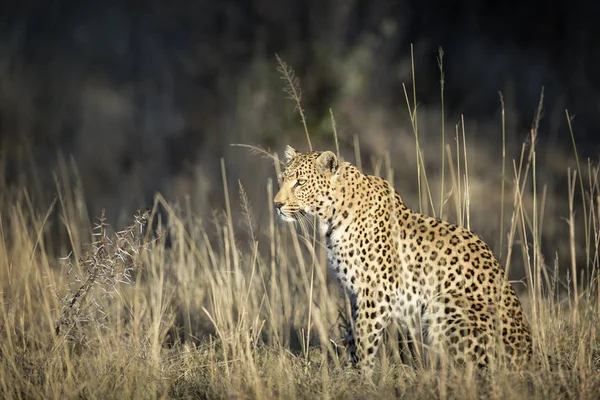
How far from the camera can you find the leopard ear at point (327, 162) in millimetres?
6520

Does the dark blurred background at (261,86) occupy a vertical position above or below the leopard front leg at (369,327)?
above

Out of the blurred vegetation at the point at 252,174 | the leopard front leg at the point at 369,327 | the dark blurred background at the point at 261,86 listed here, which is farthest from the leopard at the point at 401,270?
the dark blurred background at the point at 261,86

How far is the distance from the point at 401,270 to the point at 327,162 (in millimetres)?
951

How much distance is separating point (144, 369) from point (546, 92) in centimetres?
Result: 1438

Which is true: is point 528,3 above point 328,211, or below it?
above

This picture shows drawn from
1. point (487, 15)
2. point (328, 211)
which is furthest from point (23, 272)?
point (487, 15)

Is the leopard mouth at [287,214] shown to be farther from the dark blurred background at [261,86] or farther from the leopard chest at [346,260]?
the dark blurred background at [261,86]

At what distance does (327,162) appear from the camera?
656 centimetres

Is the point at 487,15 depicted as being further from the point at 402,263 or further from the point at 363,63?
the point at 402,263

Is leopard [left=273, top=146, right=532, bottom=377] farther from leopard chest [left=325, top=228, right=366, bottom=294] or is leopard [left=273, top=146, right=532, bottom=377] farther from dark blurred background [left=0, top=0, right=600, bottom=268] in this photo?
dark blurred background [left=0, top=0, right=600, bottom=268]

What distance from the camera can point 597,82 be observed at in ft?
62.1

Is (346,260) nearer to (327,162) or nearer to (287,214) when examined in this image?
(287,214)

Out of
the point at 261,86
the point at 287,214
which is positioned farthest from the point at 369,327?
the point at 261,86

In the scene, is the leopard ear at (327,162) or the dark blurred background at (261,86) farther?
the dark blurred background at (261,86)
